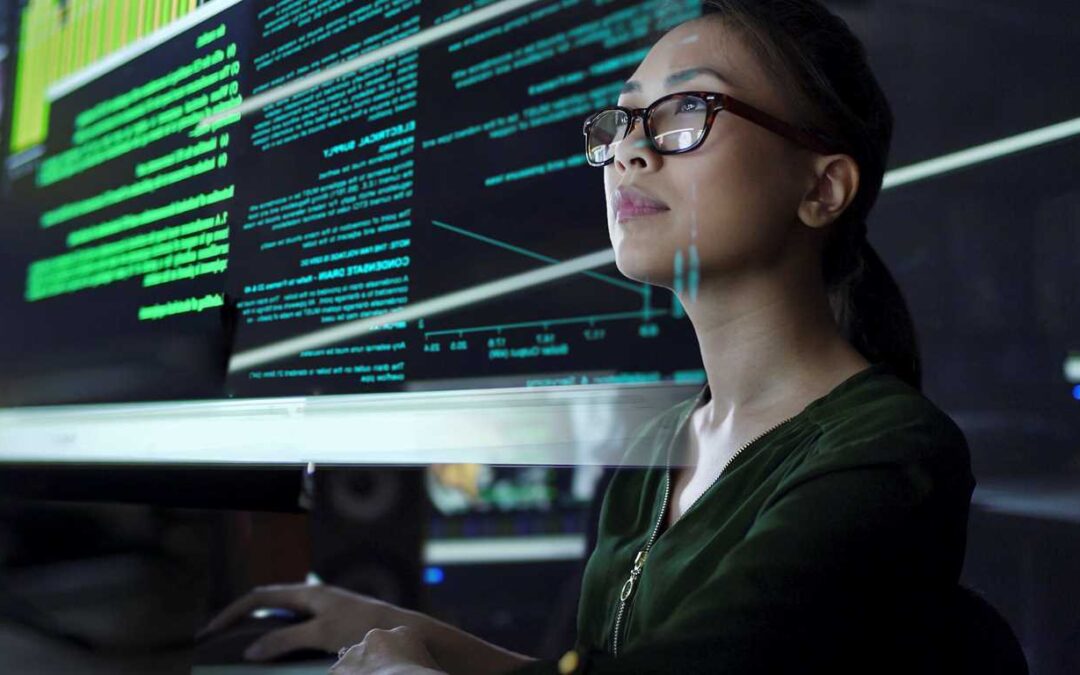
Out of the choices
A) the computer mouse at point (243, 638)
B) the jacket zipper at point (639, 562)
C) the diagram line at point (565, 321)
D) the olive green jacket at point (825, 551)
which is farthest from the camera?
the computer mouse at point (243, 638)

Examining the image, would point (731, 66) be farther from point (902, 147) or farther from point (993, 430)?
point (993, 430)

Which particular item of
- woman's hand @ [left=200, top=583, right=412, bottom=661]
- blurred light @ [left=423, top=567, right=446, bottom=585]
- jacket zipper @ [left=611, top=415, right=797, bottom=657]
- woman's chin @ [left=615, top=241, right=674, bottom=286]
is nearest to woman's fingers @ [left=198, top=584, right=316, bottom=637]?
woman's hand @ [left=200, top=583, right=412, bottom=661]

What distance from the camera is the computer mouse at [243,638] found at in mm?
755

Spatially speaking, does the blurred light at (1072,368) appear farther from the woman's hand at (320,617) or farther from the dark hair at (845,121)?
the woman's hand at (320,617)

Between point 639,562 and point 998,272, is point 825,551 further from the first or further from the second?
point 998,272

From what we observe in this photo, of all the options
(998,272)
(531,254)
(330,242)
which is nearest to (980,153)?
(998,272)

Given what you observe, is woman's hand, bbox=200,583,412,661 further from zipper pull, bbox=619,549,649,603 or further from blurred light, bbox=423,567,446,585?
zipper pull, bbox=619,549,649,603

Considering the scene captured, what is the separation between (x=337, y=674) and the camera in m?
0.60

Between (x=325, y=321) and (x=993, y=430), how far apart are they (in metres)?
0.60

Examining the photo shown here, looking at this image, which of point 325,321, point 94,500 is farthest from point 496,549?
point 94,500

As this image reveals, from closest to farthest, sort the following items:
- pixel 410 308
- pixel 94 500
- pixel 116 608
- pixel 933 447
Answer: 1. pixel 933 447
2. pixel 410 308
3. pixel 116 608
4. pixel 94 500

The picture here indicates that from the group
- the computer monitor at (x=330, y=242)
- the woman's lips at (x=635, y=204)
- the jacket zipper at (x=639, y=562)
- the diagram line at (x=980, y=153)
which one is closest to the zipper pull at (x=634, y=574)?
the jacket zipper at (x=639, y=562)

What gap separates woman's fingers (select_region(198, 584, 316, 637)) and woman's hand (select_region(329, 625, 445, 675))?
0.60 feet

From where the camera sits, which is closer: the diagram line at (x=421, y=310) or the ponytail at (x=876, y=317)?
the ponytail at (x=876, y=317)
